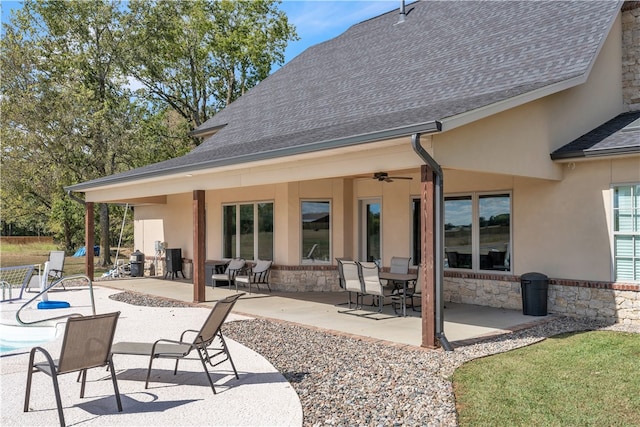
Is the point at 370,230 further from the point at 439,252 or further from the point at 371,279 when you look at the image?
the point at 439,252

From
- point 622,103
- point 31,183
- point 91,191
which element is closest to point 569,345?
point 622,103

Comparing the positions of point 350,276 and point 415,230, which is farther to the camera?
point 415,230

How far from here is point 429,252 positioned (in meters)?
7.41

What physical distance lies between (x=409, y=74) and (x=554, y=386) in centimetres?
918

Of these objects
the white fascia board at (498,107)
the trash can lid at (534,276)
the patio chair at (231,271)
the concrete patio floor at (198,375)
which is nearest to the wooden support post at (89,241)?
the concrete patio floor at (198,375)

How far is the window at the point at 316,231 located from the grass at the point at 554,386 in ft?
23.7

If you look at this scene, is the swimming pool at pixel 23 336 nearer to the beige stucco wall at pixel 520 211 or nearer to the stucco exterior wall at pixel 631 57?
the beige stucco wall at pixel 520 211

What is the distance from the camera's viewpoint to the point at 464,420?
486cm

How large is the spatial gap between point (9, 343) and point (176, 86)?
2627cm

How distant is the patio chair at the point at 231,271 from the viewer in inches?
564

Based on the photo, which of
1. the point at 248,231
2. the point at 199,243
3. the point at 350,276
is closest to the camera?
the point at 350,276

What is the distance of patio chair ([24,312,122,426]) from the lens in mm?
4922

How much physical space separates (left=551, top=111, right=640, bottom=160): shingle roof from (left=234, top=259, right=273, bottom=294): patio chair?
7633mm

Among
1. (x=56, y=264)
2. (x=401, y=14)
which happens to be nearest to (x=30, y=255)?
(x=56, y=264)
